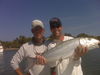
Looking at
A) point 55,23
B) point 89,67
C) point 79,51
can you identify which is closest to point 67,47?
point 79,51

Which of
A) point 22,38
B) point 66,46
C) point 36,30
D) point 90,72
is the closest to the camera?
point 66,46

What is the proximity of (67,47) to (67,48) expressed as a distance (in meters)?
0.03

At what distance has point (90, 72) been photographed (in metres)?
21.5

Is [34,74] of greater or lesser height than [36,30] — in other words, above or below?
below

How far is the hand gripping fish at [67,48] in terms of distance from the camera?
541 cm

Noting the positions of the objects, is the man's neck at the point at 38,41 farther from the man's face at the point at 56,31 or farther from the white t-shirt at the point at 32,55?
the man's face at the point at 56,31

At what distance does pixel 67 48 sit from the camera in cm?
552

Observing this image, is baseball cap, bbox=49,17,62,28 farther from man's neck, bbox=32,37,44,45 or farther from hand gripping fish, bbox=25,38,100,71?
man's neck, bbox=32,37,44,45

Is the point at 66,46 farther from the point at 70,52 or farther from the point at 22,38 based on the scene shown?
the point at 22,38

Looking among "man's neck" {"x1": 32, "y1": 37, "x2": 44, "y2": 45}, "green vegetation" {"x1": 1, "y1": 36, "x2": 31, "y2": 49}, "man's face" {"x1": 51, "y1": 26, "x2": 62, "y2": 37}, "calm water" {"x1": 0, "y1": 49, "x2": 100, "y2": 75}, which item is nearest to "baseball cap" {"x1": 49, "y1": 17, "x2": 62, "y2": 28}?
"man's face" {"x1": 51, "y1": 26, "x2": 62, "y2": 37}

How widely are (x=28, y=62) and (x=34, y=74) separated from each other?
352mm

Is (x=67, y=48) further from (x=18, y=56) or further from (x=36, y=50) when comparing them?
(x=18, y=56)

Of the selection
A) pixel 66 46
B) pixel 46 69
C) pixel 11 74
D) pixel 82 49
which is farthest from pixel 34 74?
pixel 11 74

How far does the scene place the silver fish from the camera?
A: 5414 mm
